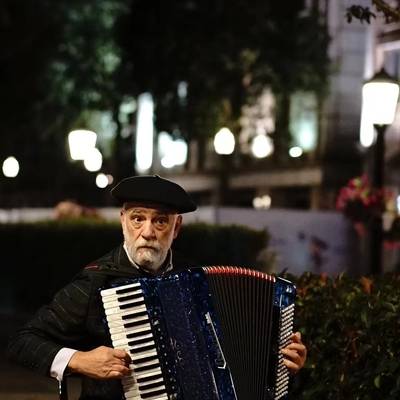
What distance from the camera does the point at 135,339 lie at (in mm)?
3695


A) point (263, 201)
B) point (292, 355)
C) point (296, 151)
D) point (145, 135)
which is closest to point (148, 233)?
point (292, 355)

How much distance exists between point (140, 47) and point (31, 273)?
1101cm

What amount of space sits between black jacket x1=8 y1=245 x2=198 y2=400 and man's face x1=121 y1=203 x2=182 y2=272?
0.06m

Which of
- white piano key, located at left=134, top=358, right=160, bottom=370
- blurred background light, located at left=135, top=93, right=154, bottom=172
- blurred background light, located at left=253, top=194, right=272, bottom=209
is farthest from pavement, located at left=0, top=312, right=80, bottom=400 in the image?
blurred background light, located at left=135, top=93, right=154, bottom=172

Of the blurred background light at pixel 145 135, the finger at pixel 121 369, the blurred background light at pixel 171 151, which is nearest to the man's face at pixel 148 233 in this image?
the finger at pixel 121 369

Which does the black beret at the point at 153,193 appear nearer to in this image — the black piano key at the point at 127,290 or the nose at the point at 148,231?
the nose at the point at 148,231

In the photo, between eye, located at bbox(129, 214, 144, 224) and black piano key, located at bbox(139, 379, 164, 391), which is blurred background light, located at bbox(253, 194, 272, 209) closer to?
eye, located at bbox(129, 214, 144, 224)

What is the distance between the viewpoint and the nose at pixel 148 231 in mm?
3992

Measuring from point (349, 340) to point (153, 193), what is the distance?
89.3 inches

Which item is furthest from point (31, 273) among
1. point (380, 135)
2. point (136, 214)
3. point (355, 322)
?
point (136, 214)

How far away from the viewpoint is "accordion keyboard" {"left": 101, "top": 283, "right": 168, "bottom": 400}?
Answer: 3.66 m

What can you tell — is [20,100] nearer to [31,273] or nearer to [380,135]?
[31,273]

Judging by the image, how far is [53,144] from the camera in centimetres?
3366

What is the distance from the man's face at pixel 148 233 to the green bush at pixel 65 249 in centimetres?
1103
